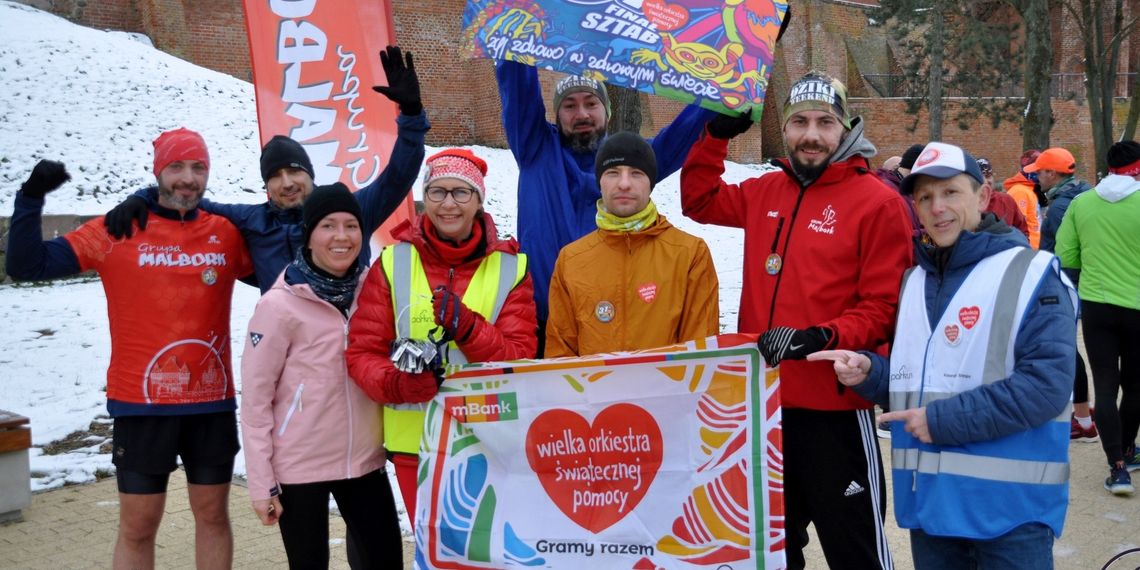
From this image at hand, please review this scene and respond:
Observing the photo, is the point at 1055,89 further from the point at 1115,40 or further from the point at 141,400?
the point at 141,400

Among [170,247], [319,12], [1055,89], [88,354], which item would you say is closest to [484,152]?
[88,354]

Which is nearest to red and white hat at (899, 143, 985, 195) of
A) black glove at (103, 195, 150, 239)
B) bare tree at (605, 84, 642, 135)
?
black glove at (103, 195, 150, 239)

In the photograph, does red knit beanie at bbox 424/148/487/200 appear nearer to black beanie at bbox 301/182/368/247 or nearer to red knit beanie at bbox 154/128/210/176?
black beanie at bbox 301/182/368/247

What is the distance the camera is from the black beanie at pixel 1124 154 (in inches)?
259

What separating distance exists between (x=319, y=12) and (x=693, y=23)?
2894 mm

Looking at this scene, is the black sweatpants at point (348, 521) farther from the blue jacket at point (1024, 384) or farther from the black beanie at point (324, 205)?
the blue jacket at point (1024, 384)

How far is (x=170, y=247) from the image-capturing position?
3.99m

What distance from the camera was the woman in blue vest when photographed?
3549mm

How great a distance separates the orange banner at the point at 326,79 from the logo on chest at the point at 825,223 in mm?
3084

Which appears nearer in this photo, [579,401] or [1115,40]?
[579,401]

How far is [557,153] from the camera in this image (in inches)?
171

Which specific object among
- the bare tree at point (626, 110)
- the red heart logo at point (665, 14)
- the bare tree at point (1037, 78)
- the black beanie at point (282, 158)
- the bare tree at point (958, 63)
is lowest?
the black beanie at point (282, 158)

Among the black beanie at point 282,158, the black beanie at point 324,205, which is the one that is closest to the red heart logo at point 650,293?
the black beanie at point 324,205

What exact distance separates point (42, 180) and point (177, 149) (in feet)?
1.77
